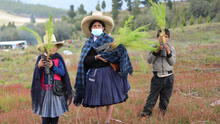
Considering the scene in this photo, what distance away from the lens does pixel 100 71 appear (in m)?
4.57

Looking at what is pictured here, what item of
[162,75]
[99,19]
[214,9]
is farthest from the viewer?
[214,9]

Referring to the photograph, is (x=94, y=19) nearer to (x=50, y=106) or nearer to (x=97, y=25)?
(x=97, y=25)

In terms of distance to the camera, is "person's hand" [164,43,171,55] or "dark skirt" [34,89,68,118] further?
"person's hand" [164,43,171,55]

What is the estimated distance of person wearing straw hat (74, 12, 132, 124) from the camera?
14.8 feet

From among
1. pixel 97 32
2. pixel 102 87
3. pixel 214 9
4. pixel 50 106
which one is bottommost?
pixel 50 106

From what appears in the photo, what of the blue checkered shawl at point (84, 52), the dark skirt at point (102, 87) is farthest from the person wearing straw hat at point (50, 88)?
the dark skirt at point (102, 87)

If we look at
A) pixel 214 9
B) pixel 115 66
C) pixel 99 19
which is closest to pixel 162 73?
pixel 115 66

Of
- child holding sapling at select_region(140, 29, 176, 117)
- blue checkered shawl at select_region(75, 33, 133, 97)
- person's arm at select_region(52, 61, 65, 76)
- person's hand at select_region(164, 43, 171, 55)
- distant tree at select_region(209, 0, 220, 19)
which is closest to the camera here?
person's arm at select_region(52, 61, 65, 76)

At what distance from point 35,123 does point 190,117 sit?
9.48 feet

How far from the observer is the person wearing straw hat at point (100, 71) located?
4512 millimetres

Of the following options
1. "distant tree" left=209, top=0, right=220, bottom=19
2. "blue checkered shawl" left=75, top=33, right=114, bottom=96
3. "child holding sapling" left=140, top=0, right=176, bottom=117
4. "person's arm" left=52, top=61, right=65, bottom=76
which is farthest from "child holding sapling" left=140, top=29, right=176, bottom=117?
"distant tree" left=209, top=0, right=220, bottom=19

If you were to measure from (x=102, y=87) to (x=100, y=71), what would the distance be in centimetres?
26

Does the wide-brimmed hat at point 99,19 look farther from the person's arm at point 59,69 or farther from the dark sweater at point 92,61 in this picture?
the person's arm at point 59,69

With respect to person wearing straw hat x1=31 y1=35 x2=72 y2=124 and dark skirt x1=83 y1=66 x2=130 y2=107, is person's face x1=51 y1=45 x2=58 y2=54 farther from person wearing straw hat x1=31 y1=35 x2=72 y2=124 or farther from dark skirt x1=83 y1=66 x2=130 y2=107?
dark skirt x1=83 y1=66 x2=130 y2=107
